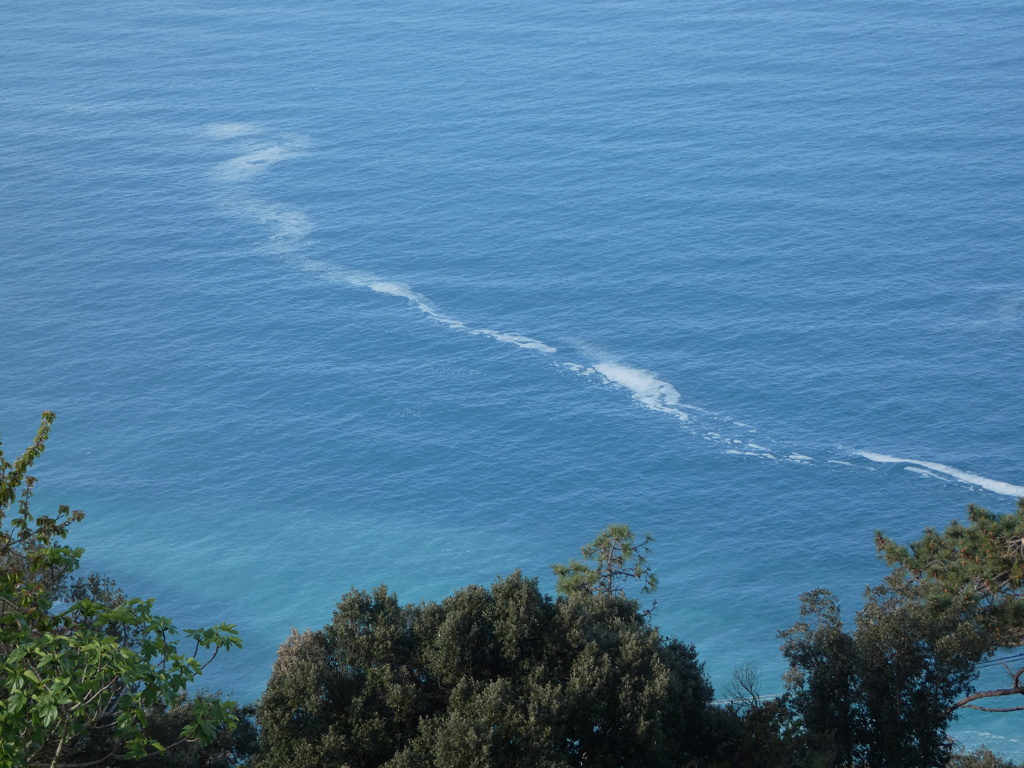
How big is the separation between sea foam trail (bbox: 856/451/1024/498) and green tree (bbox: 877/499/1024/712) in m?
75.0

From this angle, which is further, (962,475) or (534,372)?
(534,372)

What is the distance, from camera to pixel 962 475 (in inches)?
4717

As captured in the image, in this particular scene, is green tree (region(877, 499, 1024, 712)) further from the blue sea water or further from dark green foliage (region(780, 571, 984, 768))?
the blue sea water

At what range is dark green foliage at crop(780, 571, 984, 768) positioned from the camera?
36656mm

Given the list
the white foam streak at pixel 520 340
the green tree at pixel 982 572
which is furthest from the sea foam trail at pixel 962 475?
the green tree at pixel 982 572

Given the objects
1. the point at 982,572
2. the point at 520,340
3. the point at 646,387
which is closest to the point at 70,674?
the point at 982,572

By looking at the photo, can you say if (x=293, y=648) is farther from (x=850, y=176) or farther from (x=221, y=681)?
(x=850, y=176)

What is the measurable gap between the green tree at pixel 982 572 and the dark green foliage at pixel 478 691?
41.7 ft

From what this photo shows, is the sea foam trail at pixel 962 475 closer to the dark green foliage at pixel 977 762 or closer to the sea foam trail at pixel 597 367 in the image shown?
the sea foam trail at pixel 597 367

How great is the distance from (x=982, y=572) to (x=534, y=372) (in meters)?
103

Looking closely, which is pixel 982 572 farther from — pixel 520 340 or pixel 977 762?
pixel 520 340

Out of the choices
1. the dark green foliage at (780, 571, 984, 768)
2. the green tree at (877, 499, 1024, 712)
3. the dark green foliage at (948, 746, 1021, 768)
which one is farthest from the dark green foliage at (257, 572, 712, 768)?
the green tree at (877, 499, 1024, 712)

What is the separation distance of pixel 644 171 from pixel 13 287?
9530 centimetres

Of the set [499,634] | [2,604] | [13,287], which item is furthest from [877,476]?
[13,287]
